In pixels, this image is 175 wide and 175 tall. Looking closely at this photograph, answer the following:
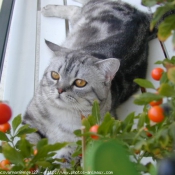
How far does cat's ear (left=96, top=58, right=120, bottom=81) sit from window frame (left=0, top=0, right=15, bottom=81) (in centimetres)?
63

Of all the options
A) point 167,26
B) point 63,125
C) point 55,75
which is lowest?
point 63,125

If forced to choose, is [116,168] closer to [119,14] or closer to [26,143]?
[26,143]

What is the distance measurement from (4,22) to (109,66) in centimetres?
88

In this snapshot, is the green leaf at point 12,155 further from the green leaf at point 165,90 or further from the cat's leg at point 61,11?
the cat's leg at point 61,11

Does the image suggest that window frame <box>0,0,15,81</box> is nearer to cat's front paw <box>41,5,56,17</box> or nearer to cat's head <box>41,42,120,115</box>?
cat's front paw <box>41,5,56,17</box>

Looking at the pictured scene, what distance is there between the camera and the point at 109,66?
1.12 m

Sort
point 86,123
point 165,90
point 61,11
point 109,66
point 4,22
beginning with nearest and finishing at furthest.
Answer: point 165,90
point 86,123
point 109,66
point 4,22
point 61,11

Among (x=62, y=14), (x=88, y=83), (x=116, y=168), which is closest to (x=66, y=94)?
(x=88, y=83)

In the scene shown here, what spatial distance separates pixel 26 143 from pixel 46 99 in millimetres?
648

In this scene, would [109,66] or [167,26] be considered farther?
[109,66]

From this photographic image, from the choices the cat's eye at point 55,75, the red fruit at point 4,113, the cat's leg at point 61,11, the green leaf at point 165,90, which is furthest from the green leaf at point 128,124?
the cat's leg at point 61,11

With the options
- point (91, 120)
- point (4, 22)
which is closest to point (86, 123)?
point (91, 120)

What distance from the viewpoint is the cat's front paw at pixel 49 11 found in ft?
6.02

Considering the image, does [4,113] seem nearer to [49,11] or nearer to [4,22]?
[4,22]
